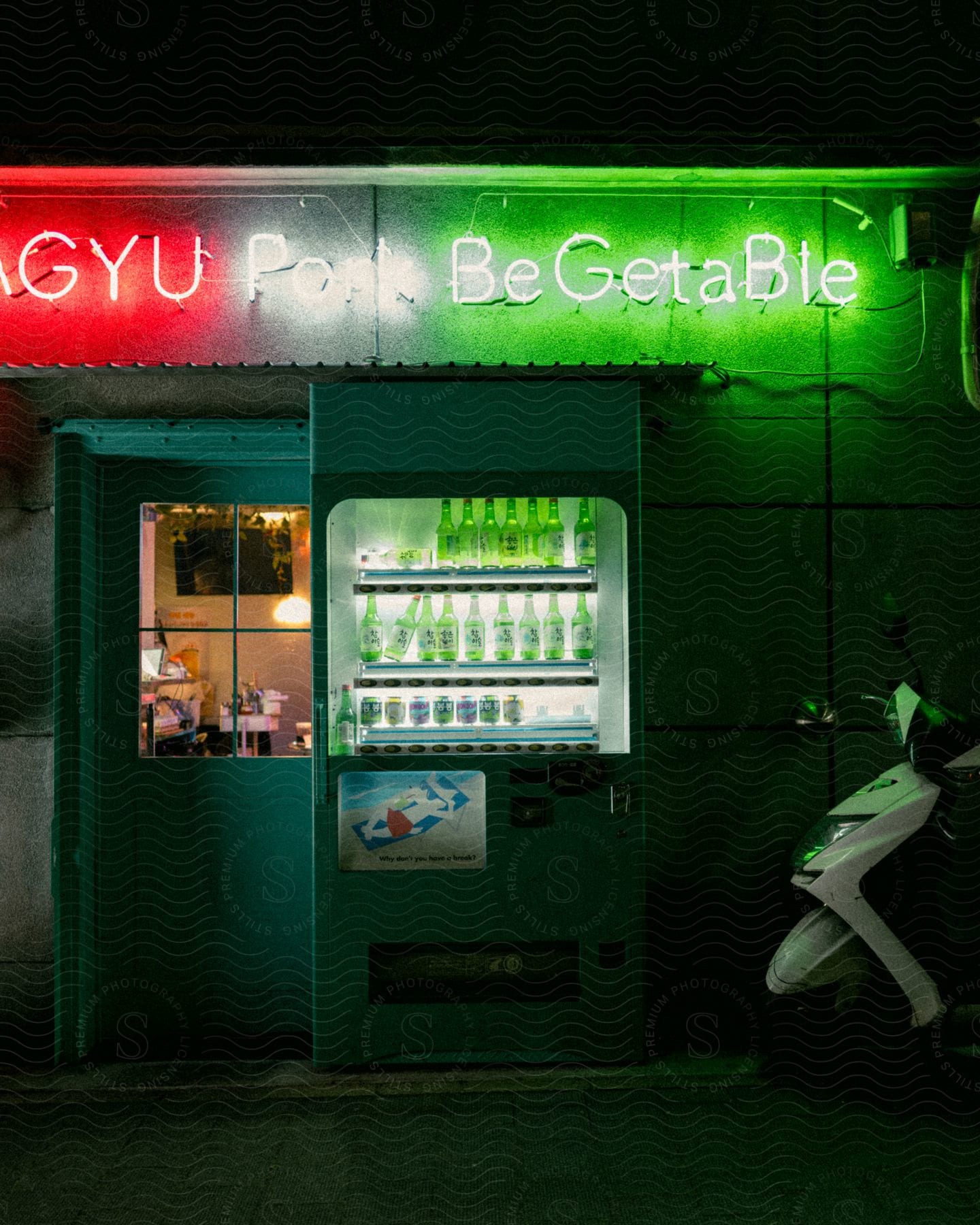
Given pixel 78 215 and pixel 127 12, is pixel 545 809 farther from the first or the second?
pixel 127 12

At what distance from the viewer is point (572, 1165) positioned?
302 centimetres

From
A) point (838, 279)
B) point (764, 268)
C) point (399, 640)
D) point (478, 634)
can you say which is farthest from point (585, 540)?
point (838, 279)

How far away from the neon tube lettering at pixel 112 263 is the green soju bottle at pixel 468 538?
1706 mm

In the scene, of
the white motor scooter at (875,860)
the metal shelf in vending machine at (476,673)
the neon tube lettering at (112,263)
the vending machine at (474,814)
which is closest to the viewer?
the white motor scooter at (875,860)

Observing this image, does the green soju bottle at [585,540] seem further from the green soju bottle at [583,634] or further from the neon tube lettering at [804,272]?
the neon tube lettering at [804,272]

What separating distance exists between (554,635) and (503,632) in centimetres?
22

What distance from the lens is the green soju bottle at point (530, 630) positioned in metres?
4.14

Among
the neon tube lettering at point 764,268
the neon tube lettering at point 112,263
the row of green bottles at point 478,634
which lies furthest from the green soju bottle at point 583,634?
the neon tube lettering at point 112,263

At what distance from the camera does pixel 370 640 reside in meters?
4.05

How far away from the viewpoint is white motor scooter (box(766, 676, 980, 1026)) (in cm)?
331

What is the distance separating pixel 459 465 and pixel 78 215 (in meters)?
2.03

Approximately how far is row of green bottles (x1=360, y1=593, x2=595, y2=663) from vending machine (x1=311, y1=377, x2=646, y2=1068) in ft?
0.74

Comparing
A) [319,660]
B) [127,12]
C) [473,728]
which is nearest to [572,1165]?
[473,728]

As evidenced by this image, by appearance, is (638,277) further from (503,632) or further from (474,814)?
(474,814)
